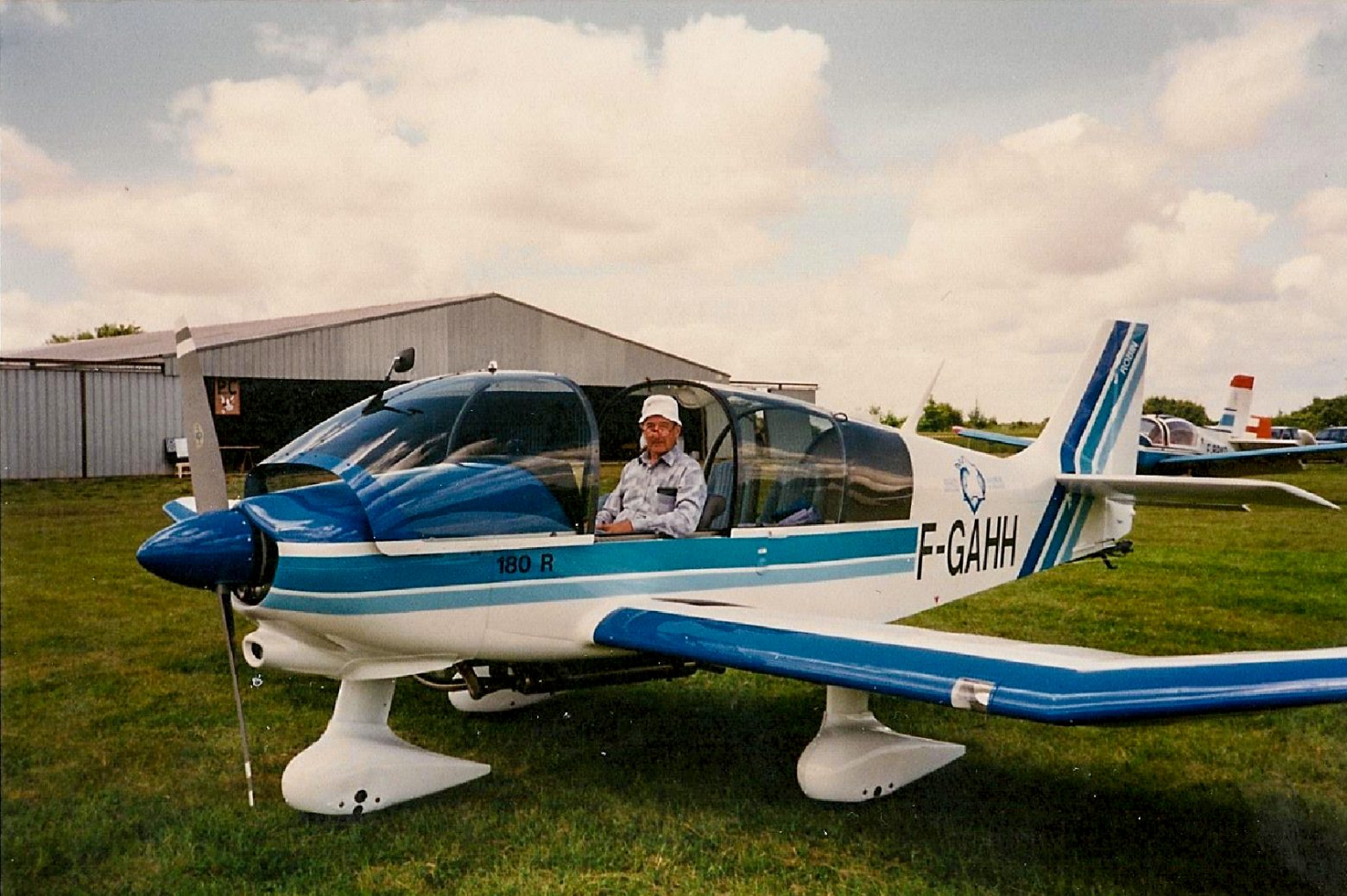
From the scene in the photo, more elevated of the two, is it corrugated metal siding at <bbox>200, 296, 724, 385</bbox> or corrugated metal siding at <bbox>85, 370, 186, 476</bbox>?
corrugated metal siding at <bbox>200, 296, 724, 385</bbox>

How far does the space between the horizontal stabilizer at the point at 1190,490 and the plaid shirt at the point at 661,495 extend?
2927 mm

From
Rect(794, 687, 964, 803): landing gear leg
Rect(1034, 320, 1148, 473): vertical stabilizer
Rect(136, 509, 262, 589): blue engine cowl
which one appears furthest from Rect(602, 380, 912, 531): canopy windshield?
Rect(1034, 320, 1148, 473): vertical stabilizer

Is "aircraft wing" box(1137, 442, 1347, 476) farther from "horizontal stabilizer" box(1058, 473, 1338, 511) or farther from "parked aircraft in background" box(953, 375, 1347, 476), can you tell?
"horizontal stabilizer" box(1058, 473, 1338, 511)

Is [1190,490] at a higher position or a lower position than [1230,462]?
higher

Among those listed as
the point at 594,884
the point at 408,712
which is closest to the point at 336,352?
the point at 408,712

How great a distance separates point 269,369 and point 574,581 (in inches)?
472

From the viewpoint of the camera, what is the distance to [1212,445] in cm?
1927

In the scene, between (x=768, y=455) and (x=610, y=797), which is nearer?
(x=610, y=797)

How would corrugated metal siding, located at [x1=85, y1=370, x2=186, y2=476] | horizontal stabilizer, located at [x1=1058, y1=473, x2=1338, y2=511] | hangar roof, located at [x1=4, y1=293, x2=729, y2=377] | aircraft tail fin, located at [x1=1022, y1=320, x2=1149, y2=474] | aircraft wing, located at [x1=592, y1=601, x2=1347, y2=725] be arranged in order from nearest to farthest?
1. aircraft wing, located at [x1=592, y1=601, x2=1347, y2=725]
2. horizontal stabilizer, located at [x1=1058, y1=473, x2=1338, y2=511]
3. aircraft tail fin, located at [x1=1022, y1=320, x2=1149, y2=474]
4. corrugated metal siding, located at [x1=85, y1=370, x2=186, y2=476]
5. hangar roof, located at [x1=4, y1=293, x2=729, y2=377]

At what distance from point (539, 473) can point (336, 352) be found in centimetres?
1229

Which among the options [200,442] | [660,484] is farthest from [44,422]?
[660,484]

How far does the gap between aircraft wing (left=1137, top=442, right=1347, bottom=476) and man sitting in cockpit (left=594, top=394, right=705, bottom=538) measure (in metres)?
11.6

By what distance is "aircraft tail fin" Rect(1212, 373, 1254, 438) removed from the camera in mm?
20422

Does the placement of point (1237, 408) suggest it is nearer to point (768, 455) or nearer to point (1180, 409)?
point (1180, 409)
